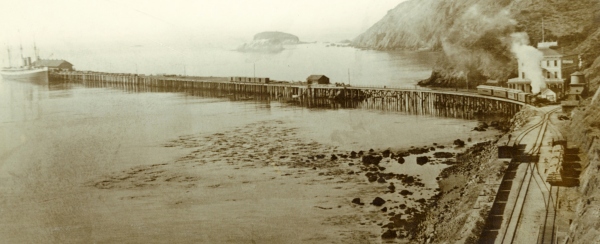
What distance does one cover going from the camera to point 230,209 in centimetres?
2359

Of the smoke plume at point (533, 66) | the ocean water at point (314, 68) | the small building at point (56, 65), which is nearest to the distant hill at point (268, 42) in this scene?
the ocean water at point (314, 68)

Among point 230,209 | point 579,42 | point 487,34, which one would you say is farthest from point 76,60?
point 230,209

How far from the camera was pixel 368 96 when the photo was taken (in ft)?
185

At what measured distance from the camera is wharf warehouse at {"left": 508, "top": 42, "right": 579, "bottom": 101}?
42875 mm

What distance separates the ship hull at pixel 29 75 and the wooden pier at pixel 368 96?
2322 centimetres

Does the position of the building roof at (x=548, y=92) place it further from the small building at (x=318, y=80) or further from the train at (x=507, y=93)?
the small building at (x=318, y=80)

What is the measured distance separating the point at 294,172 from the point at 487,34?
138ft

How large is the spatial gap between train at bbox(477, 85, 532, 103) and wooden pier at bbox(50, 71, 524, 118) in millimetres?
488

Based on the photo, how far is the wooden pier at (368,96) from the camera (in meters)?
46.3

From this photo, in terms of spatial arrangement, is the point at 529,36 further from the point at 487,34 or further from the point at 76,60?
the point at 76,60

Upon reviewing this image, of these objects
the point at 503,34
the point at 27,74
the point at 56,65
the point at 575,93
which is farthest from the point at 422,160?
the point at 56,65

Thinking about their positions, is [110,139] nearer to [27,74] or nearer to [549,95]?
[549,95]

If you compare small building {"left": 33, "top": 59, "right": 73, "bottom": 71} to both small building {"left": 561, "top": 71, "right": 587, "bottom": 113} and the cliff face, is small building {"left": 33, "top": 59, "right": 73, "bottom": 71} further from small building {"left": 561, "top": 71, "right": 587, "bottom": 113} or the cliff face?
the cliff face

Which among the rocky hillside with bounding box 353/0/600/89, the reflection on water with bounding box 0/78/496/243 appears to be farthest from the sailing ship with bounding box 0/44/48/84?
the rocky hillside with bounding box 353/0/600/89
